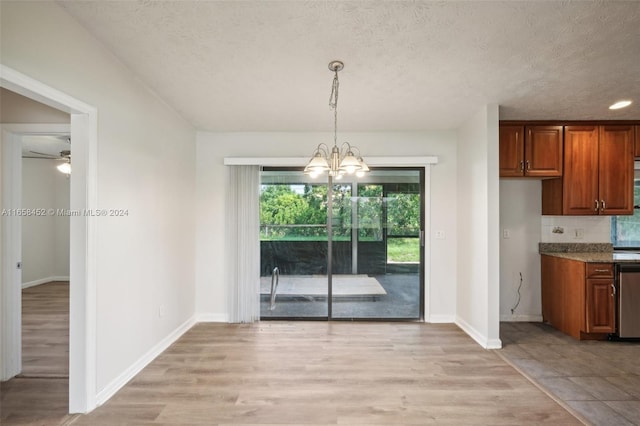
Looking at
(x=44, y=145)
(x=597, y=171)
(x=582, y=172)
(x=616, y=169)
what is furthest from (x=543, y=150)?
(x=44, y=145)

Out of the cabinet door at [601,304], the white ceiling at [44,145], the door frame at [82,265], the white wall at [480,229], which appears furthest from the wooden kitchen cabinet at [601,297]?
the white ceiling at [44,145]

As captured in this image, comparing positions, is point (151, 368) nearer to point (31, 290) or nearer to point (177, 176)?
point (177, 176)

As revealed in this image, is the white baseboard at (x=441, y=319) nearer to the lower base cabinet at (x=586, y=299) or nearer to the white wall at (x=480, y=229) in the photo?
the white wall at (x=480, y=229)

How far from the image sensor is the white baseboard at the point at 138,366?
87.9 inches

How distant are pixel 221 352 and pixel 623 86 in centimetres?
452

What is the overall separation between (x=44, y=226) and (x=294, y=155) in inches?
225

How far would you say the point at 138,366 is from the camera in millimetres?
2639

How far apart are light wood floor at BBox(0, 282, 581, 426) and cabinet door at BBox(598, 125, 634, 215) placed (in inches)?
94.7

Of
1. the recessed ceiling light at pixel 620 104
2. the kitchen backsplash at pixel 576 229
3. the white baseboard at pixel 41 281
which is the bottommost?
the white baseboard at pixel 41 281

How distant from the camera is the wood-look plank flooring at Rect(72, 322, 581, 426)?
2.06 meters

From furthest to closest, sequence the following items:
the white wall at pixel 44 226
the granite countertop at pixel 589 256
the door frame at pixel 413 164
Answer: the white wall at pixel 44 226 < the door frame at pixel 413 164 < the granite countertop at pixel 589 256

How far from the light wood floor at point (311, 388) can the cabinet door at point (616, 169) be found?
7.89ft

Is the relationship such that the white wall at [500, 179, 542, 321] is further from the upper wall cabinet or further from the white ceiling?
the white ceiling

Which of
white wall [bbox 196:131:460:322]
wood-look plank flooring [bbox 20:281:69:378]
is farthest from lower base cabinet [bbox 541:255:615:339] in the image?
wood-look plank flooring [bbox 20:281:69:378]
